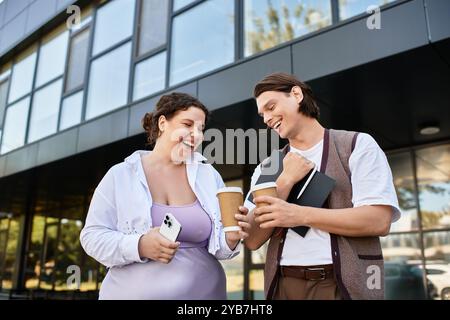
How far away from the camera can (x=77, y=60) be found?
9453mm

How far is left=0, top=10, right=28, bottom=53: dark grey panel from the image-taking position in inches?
434

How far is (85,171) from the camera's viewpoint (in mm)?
9188

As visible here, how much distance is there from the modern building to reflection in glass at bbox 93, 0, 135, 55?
3 cm

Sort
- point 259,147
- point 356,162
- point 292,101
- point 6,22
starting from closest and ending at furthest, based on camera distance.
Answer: point 356,162
point 292,101
point 259,147
point 6,22

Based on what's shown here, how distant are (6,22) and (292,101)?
1244 cm

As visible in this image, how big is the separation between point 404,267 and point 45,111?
8273 mm

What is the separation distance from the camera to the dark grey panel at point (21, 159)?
356 inches

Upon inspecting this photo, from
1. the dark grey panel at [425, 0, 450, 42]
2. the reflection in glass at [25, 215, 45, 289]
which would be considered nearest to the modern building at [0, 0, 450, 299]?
the dark grey panel at [425, 0, 450, 42]

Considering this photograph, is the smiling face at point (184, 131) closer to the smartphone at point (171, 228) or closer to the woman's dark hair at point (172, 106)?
the woman's dark hair at point (172, 106)

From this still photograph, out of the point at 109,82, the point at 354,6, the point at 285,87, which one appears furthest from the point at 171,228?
the point at 109,82

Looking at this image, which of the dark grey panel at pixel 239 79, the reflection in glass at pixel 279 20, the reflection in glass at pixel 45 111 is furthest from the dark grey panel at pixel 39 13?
the dark grey panel at pixel 239 79

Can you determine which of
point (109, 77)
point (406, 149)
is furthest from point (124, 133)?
point (406, 149)
